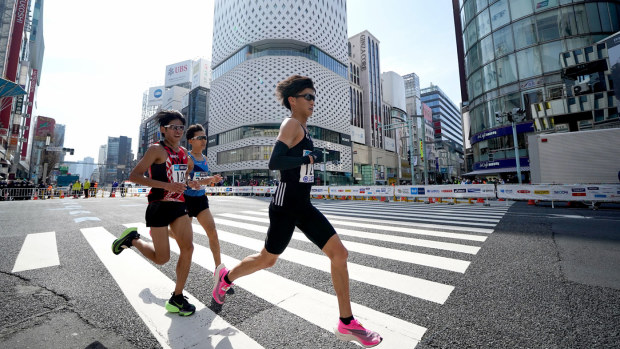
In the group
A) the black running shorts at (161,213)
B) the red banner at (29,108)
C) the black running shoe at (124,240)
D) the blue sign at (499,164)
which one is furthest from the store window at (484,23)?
the red banner at (29,108)

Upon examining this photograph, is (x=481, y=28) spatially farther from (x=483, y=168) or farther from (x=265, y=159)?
(x=265, y=159)

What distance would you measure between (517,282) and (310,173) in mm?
2763

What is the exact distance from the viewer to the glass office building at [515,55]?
27703 millimetres

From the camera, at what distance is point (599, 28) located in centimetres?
2723

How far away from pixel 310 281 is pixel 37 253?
4.69m

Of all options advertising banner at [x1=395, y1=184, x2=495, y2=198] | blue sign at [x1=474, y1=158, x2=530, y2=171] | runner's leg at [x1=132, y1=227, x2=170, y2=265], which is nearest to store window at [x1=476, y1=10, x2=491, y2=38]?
blue sign at [x1=474, y1=158, x2=530, y2=171]

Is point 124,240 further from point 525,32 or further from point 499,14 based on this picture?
point 499,14

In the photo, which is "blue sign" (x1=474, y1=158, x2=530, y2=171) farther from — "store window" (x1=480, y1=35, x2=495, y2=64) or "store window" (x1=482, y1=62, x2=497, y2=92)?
"store window" (x1=480, y1=35, x2=495, y2=64)

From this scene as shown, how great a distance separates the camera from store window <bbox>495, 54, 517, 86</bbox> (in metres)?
30.8

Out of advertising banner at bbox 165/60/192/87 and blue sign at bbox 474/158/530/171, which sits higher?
advertising banner at bbox 165/60/192/87

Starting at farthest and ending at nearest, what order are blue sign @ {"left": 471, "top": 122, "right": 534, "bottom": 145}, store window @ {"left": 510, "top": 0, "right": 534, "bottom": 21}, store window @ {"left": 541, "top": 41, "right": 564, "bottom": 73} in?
blue sign @ {"left": 471, "top": 122, "right": 534, "bottom": 145} → store window @ {"left": 510, "top": 0, "right": 534, "bottom": 21} → store window @ {"left": 541, "top": 41, "right": 564, "bottom": 73}

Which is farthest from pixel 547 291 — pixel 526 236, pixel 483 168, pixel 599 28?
pixel 599 28

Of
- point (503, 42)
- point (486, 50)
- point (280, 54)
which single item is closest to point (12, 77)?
point (280, 54)

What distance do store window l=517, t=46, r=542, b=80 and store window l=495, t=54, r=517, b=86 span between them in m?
0.58
